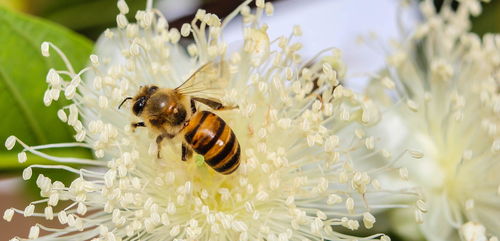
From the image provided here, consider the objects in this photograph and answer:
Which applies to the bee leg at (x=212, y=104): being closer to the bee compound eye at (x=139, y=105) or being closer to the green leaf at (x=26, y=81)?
the bee compound eye at (x=139, y=105)

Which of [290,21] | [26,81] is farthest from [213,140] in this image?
[290,21]

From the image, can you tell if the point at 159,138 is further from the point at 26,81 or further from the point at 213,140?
the point at 26,81

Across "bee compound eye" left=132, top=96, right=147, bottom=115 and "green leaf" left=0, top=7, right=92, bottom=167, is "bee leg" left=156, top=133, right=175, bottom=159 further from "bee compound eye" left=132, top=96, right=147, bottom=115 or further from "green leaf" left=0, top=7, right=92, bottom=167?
"green leaf" left=0, top=7, right=92, bottom=167

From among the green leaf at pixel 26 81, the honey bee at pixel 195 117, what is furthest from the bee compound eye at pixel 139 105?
the green leaf at pixel 26 81

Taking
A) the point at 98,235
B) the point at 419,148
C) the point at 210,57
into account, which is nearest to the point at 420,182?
the point at 419,148

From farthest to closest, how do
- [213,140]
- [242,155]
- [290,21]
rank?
1. [290,21]
2. [242,155]
3. [213,140]

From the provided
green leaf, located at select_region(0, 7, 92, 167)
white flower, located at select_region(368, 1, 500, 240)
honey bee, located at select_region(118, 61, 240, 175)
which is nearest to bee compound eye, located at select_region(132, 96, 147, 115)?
honey bee, located at select_region(118, 61, 240, 175)
